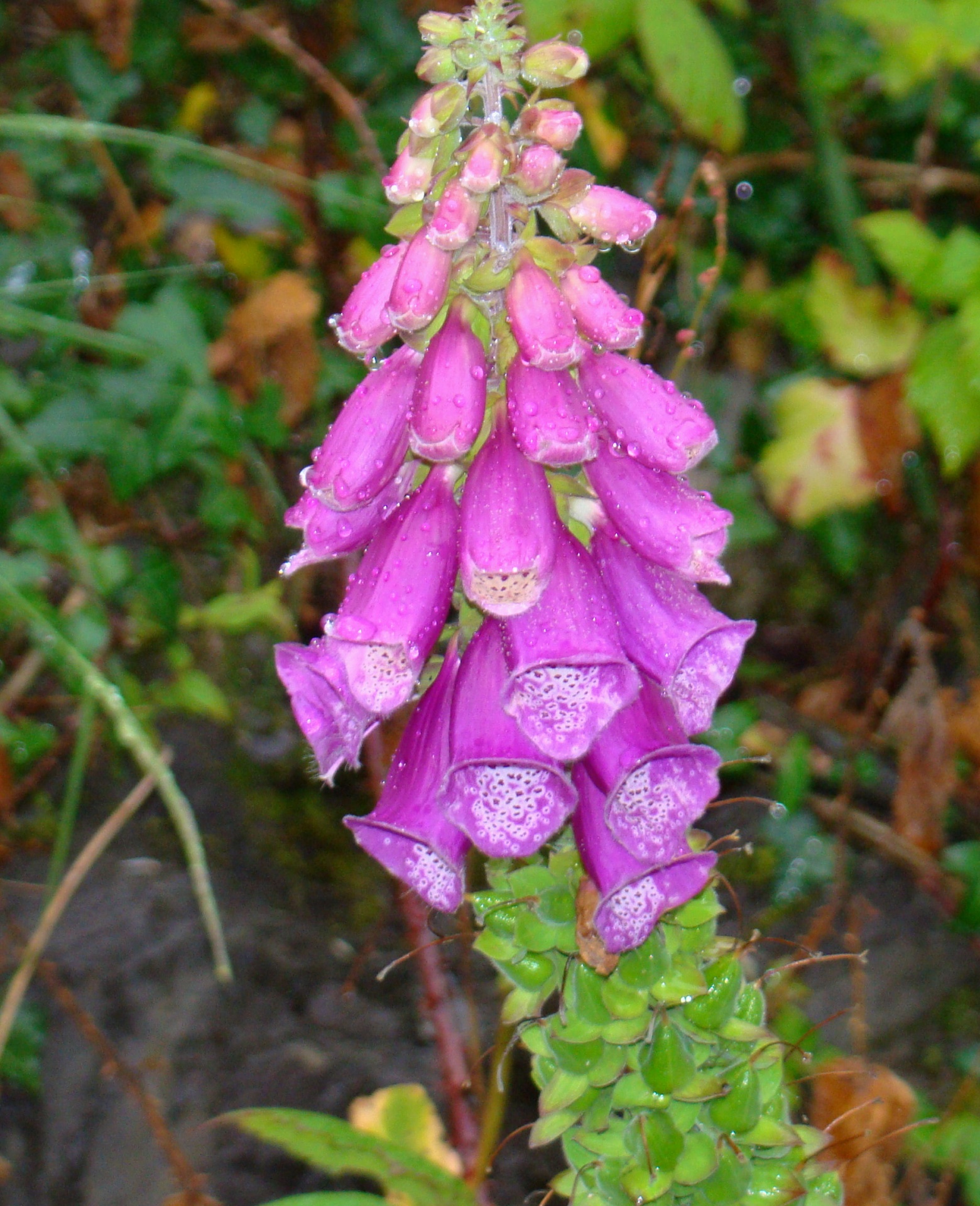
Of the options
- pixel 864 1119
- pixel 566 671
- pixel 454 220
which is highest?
pixel 454 220

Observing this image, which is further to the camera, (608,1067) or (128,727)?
(128,727)

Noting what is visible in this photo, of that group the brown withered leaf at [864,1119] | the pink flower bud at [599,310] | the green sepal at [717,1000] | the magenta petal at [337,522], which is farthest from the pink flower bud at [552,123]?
the brown withered leaf at [864,1119]

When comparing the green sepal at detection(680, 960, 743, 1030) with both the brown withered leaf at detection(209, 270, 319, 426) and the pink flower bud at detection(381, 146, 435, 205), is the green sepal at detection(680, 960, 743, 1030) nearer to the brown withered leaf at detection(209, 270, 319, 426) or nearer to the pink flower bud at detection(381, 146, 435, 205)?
the pink flower bud at detection(381, 146, 435, 205)

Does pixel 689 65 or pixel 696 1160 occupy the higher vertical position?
pixel 689 65

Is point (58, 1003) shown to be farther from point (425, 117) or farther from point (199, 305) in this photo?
point (425, 117)

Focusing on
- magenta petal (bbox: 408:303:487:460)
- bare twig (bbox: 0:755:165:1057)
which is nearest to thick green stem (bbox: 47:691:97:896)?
bare twig (bbox: 0:755:165:1057)

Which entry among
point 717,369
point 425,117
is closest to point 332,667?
point 425,117

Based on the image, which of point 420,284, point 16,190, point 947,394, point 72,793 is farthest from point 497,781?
point 16,190

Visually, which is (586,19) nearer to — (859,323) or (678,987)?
(859,323)
